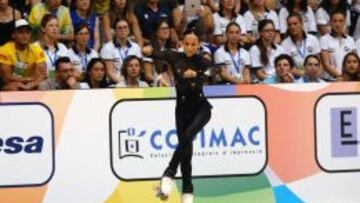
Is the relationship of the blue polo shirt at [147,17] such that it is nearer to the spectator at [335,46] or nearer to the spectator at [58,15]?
the spectator at [58,15]

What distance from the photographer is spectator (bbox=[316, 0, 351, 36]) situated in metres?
→ 13.0

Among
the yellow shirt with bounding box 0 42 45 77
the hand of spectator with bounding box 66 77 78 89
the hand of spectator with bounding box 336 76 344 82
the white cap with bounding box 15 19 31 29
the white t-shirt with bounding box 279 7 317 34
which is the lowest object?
the hand of spectator with bounding box 336 76 344 82

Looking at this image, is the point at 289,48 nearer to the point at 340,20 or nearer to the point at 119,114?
the point at 340,20

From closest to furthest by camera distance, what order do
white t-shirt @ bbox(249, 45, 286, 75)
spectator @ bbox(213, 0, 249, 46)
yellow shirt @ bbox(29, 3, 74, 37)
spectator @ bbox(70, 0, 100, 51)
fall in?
1. yellow shirt @ bbox(29, 3, 74, 37)
2. spectator @ bbox(70, 0, 100, 51)
3. white t-shirt @ bbox(249, 45, 286, 75)
4. spectator @ bbox(213, 0, 249, 46)

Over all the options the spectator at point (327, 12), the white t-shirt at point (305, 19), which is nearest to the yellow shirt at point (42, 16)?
the white t-shirt at point (305, 19)

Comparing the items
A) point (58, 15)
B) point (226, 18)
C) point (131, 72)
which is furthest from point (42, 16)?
point (226, 18)

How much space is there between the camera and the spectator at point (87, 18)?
1162 centimetres

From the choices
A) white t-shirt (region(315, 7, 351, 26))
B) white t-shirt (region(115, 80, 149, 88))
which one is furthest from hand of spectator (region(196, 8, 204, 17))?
white t-shirt (region(315, 7, 351, 26))

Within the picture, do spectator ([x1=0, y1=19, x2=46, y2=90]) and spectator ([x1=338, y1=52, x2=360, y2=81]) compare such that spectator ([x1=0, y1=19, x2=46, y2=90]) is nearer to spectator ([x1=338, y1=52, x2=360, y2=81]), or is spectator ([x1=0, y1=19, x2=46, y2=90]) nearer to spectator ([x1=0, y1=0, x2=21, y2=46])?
spectator ([x1=0, y1=0, x2=21, y2=46])

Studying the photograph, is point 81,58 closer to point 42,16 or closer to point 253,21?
point 42,16

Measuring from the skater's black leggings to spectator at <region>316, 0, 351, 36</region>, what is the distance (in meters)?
4.08

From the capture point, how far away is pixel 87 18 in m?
11.8

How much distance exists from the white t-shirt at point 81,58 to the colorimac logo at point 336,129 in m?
2.90

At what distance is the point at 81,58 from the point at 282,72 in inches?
100
